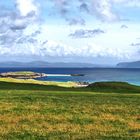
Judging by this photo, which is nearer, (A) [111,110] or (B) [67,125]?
(B) [67,125]

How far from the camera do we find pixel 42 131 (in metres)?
23.8

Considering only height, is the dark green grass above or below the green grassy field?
above

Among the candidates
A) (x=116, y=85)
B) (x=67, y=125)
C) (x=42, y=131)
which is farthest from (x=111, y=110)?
(x=116, y=85)

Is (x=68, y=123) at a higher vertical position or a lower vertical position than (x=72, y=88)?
lower

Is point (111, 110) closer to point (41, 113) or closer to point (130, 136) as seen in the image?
point (41, 113)

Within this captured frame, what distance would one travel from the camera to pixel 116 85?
292 ft

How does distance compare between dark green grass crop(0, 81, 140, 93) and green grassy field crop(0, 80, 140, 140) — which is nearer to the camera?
green grassy field crop(0, 80, 140, 140)

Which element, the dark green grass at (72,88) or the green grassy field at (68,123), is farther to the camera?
the dark green grass at (72,88)

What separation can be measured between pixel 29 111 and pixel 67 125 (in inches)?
307

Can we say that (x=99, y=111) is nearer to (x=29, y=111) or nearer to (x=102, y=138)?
(x=29, y=111)

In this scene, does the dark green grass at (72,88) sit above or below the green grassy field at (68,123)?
above

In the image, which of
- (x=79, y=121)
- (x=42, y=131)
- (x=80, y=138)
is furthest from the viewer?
(x=79, y=121)

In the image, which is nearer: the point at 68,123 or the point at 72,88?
the point at 68,123

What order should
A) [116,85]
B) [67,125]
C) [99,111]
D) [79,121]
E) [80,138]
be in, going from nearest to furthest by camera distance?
[80,138] < [67,125] < [79,121] < [99,111] < [116,85]
